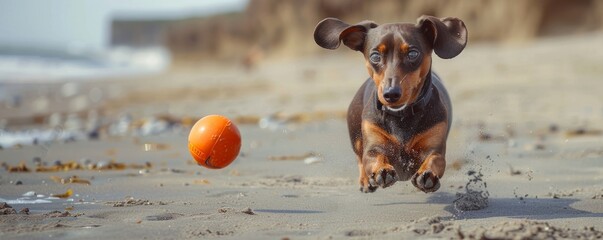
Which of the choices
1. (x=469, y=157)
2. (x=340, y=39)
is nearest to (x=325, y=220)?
(x=340, y=39)

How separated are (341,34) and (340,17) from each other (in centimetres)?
2861

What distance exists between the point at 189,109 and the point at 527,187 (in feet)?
29.2

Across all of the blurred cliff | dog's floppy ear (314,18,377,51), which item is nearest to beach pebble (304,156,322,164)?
dog's floppy ear (314,18,377,51)

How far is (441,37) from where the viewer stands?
191 inches

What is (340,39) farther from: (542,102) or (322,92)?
(322,92)

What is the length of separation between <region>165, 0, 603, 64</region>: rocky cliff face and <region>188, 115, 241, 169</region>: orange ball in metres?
17.6

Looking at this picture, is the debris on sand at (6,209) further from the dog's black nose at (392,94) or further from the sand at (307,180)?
the dog's black nose at (392,94)

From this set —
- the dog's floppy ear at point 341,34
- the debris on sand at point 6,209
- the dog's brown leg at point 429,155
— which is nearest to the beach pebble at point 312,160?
the dog's floppy ear at point 341,34

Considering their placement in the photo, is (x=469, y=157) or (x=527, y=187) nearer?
(x=527, y=187)

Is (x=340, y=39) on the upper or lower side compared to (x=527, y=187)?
upper

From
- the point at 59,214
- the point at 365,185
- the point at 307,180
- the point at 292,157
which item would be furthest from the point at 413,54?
the point at 292,157

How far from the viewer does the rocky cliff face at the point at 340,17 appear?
21797mm

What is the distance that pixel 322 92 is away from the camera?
47.6 ft

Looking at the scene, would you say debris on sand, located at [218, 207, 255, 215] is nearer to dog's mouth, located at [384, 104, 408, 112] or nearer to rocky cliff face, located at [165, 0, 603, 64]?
dog's mouth, located at [384, 104, 408, 112]
